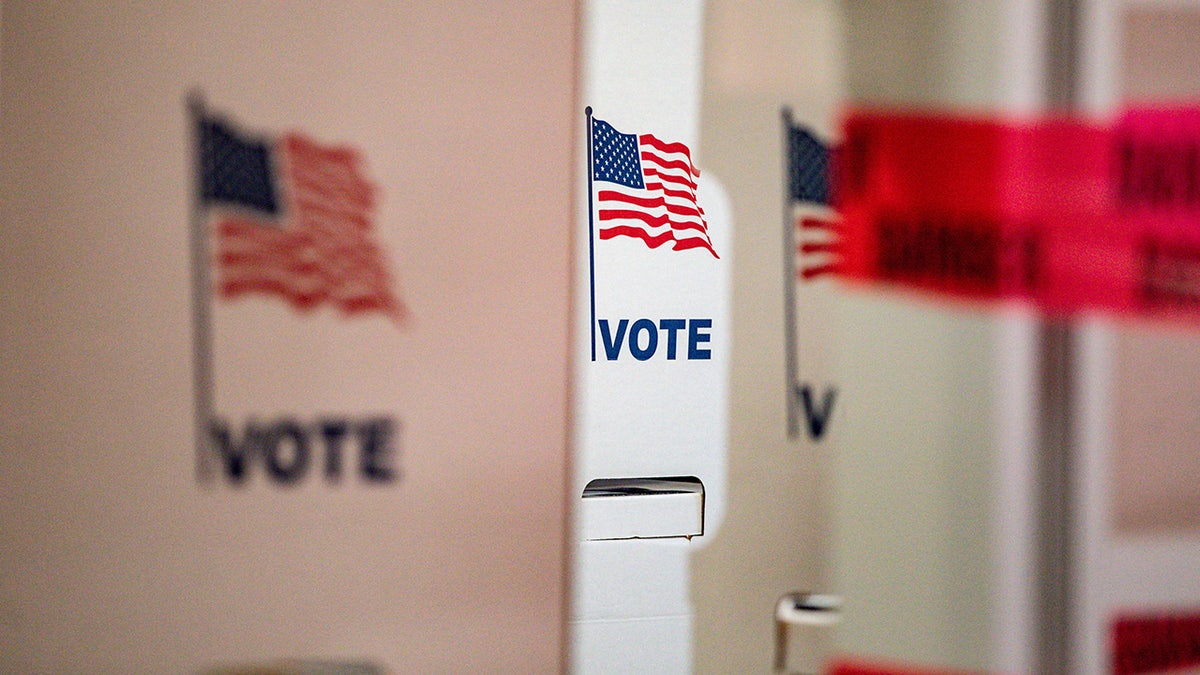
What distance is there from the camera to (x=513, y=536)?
1386 millimetres

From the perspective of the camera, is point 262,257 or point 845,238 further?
point 262,257

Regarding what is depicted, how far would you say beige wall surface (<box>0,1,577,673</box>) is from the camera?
125 cm

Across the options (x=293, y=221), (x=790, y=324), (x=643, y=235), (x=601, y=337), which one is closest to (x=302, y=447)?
(x=293, y=221)

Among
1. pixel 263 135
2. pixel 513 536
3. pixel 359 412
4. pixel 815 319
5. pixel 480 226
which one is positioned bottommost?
pixel 513 536

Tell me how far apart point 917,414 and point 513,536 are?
1.91ft

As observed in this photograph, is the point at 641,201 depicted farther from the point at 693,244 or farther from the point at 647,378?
the point at 647,378

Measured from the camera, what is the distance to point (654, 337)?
1.66m

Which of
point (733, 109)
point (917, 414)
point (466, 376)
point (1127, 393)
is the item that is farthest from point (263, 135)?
point (1127, 393)

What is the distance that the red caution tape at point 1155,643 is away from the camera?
99 cm

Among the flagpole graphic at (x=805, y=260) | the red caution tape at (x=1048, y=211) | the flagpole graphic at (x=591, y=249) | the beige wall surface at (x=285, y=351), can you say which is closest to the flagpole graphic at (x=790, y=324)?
the flagpole graphic at (x=805, y=260)

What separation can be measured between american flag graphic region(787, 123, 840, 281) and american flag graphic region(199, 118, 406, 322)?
0.67 metres

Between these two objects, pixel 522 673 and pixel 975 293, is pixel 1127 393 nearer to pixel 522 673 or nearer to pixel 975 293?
pixel 975 293

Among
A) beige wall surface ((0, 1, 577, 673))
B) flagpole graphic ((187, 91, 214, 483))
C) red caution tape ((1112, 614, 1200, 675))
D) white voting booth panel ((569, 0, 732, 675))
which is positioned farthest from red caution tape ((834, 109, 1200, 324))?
flagpole graphic ((187, 91, 214, 483))

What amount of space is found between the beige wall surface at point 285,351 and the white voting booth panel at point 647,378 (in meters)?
0.19
